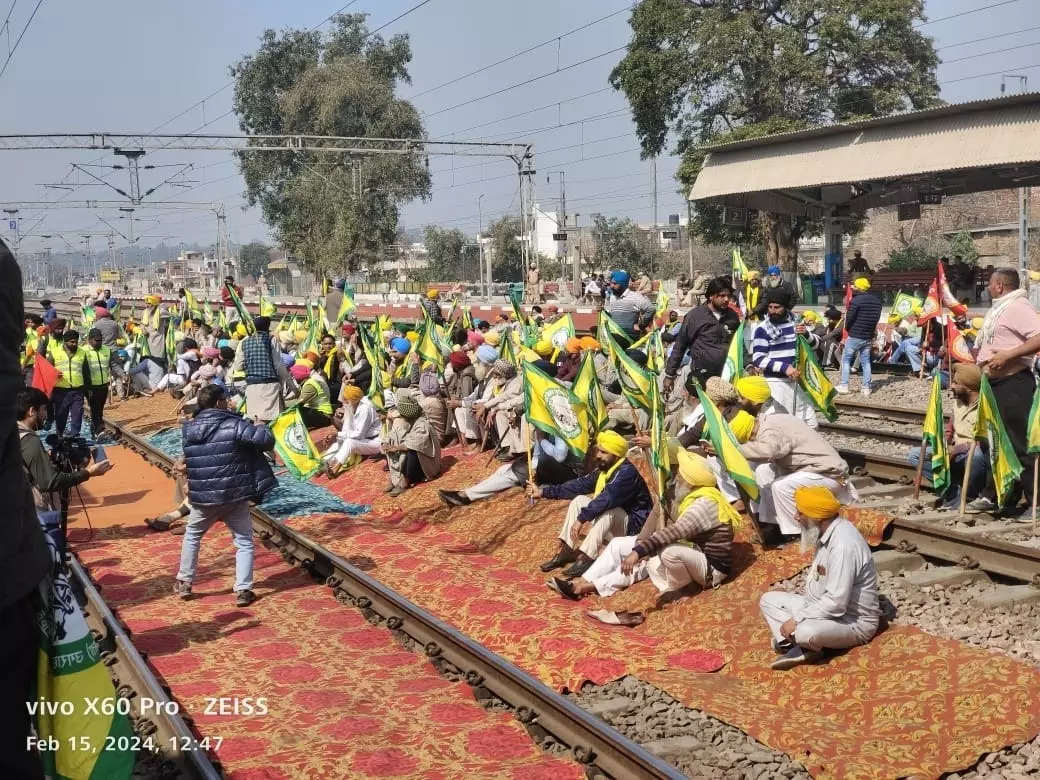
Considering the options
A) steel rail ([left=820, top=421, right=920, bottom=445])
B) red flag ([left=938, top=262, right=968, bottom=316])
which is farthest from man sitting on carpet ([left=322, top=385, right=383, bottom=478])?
red flag ([left=938, top=262, right=968, bottom=316])

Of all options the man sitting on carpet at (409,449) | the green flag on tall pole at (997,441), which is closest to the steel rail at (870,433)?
the green flag on tall pole at (997,441)

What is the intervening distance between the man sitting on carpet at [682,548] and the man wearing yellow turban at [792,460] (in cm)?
45

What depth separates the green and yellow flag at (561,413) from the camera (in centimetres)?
995

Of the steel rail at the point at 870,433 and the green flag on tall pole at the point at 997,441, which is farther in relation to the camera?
the steel rail at the point at 870,433

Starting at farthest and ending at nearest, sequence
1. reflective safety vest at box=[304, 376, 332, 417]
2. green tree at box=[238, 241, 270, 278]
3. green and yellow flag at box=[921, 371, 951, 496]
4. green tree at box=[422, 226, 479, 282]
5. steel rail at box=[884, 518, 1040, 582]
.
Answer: green tree at box=[238, 241, 270, 278], green tree at box=[422, 226, 479, 282], reflective safety vest at box=[304, 376, 332, 417], green and yellow flag at box=[921, 371, 951, 496], steel rail at box=[884, 518, 1040, 582]

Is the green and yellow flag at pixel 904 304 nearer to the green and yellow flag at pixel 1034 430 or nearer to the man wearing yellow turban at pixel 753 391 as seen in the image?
the green and yellow flag at pixel 1034 430

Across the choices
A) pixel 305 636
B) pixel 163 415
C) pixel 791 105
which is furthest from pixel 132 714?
pixel 791 105

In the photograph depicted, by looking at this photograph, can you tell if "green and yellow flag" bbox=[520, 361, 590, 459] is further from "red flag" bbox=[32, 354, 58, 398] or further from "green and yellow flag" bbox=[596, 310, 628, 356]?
"red flag" bbox=[32, 354, 58, 398]

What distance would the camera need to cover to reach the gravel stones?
17.7ft

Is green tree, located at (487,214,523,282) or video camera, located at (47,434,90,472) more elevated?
green tree, located at (487,214,523,282)

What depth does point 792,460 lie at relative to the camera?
26.6ft

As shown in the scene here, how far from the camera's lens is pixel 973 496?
9266mm

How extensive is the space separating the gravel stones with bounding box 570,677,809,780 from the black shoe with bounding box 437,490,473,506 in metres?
4.75

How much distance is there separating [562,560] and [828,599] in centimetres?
295
